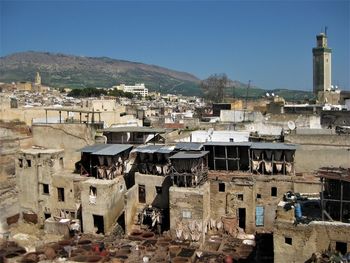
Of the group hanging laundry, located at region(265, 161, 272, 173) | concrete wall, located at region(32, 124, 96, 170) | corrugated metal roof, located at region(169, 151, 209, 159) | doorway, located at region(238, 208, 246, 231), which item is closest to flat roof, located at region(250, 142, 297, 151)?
hanging laundry, located at region(265, 161, 272, 173)

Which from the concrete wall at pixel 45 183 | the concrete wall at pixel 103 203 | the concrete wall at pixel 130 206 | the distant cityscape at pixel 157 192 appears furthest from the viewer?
the concrete wall at pixel 45 183

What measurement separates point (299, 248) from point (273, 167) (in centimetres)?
804

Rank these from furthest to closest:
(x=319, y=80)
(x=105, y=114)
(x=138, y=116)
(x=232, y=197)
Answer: (x=319, y=80), (x=138, y=116), (x=105, y=114), (x=232, y=197)

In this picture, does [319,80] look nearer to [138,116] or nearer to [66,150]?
[138,116]

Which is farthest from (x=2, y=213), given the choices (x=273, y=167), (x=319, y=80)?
(x=319, y=80)

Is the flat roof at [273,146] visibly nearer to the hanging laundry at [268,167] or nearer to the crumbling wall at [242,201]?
the hanging laundry at [268,167]

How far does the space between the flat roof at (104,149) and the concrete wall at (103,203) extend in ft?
5.41

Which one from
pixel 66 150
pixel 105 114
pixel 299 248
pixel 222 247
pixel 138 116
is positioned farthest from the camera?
pixel 138 116

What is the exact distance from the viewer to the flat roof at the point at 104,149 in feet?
84.7

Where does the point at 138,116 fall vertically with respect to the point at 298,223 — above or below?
above

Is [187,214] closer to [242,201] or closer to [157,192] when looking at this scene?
[157,192]

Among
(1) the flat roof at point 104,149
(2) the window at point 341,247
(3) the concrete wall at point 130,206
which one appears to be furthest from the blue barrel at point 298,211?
(1) the flat roof at point 104,149

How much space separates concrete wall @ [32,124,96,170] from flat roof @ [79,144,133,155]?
196cm

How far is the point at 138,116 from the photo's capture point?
45656 millimetres
